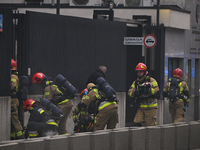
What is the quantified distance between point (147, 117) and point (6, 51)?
155 inches

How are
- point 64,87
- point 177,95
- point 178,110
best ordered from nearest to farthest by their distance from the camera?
point 64,87 → point 177,95 → point 178,110

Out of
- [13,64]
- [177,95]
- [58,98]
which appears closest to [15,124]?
[58,98]

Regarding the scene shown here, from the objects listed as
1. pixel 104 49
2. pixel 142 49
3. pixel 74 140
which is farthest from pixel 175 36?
pixel 74 140

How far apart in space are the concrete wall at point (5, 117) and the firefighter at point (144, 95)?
10.7 feet

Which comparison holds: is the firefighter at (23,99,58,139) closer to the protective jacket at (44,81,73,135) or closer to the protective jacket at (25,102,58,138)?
the protective jacket at (25,102,58,138)

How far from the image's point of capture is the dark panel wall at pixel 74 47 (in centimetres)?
1392

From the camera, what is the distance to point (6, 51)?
12.4 meters

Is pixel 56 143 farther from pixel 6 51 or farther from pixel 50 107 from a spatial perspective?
pixel 6 51

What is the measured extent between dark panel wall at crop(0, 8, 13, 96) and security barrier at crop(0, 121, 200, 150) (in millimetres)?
3057

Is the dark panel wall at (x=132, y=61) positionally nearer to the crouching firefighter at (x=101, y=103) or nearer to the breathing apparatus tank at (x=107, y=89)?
the crouching firefighter at (x=101, y=103)

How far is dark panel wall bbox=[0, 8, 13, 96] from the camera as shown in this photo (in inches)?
486

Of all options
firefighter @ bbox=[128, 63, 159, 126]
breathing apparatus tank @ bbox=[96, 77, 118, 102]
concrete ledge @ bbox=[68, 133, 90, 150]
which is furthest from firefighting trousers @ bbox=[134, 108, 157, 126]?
concrete ledge @ bbox=[68, 133, 90, 150]

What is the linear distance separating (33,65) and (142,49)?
624 cm

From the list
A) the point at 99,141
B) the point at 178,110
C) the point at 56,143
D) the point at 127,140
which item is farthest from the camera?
the point at 178,110
